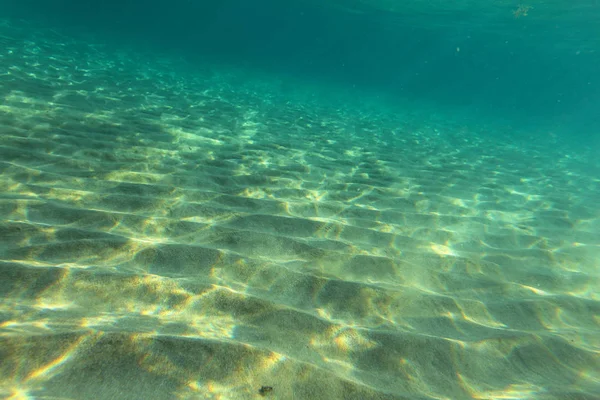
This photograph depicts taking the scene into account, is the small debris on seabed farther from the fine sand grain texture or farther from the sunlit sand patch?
the sunlit sand patch

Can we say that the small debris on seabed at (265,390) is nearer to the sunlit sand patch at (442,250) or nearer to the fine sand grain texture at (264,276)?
the fine sand grain texture at (264,276)

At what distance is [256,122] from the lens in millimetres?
12617

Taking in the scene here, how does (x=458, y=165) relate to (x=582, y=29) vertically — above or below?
below

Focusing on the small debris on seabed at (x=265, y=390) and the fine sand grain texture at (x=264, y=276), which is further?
the fine sand grain texture at (x=264, y=276)

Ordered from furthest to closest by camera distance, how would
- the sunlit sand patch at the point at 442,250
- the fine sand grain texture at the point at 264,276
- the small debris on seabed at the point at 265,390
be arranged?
the sunlit sand patch at the point at 442,250 → the fine sand grain texture at the point at 264,276 → the small debris on seabed at the point at 265,390

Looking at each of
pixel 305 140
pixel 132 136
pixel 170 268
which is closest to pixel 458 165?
pixel 305 140

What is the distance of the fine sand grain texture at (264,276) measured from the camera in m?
2.13

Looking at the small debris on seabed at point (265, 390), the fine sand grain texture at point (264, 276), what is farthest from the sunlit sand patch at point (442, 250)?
the small debris on seabed at point (265, 390)

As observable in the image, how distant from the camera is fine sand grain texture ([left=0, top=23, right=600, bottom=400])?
2127mm

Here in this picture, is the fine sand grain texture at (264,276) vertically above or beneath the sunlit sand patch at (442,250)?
beneath

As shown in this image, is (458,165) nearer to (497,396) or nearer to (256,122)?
(256,122)

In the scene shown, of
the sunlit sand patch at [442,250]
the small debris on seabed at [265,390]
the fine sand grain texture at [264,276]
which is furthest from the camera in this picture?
the sunlit sand patch at [442,250]

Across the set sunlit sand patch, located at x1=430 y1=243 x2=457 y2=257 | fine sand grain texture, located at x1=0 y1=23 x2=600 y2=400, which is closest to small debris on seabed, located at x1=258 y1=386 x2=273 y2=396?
fine sand grain texture, located at x1=0 y1=23 x2=600 y2=400

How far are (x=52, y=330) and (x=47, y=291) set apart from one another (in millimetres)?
604
